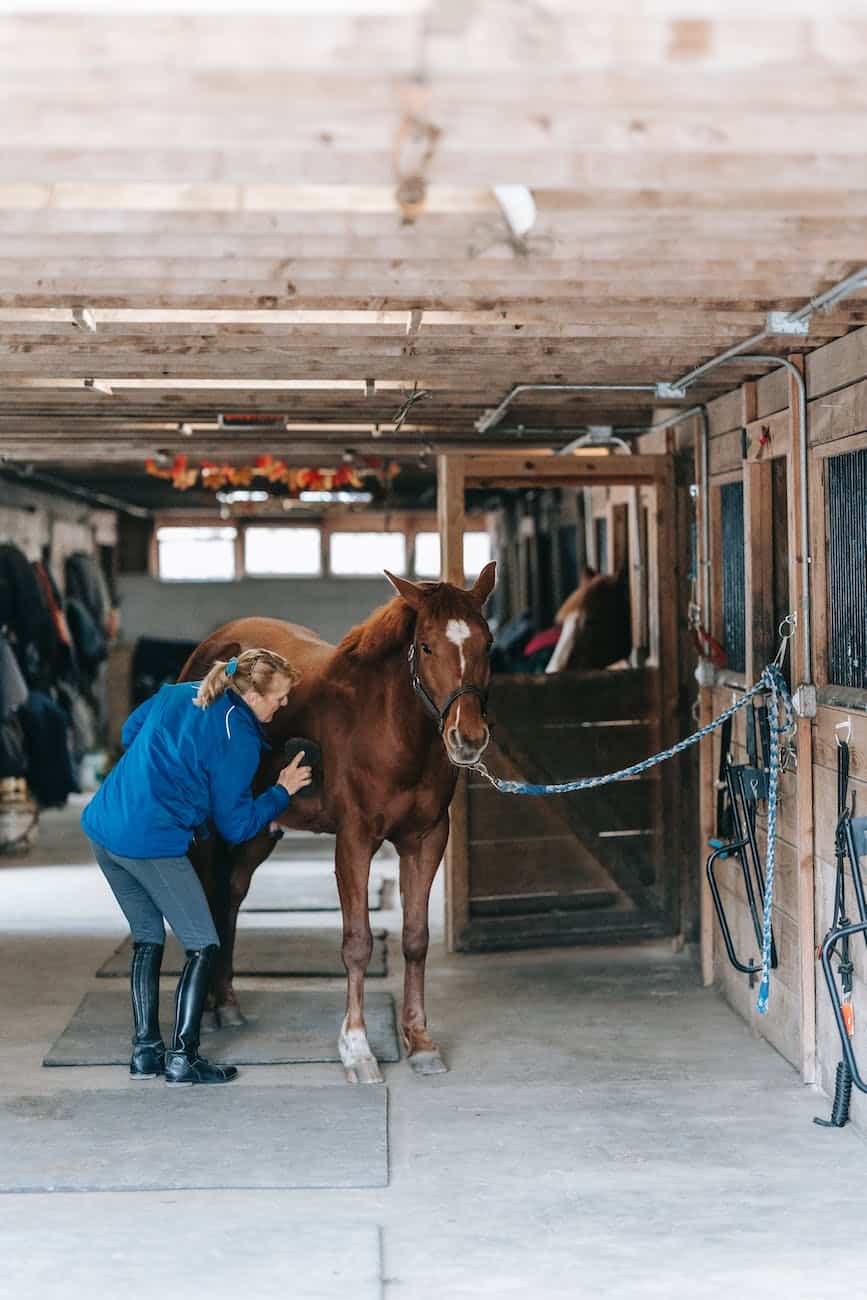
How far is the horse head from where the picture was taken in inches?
172

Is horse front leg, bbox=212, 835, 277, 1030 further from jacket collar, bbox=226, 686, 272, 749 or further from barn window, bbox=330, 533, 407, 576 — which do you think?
barn window, bbox=330, 533, 407, 576

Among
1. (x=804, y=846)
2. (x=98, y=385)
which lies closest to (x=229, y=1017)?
(x=804, y=846)

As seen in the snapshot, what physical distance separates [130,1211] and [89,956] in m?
2.90

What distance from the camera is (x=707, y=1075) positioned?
4.67 meters

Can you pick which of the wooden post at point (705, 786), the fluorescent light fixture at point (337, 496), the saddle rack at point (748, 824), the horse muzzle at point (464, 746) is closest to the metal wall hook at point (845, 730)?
the saddle rack at point (748, 824)

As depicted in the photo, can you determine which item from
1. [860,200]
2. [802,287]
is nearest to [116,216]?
[860,200]

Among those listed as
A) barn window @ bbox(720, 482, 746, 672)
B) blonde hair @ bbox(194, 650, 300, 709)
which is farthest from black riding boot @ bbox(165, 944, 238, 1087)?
barn window @ bbox(720, 482, 746, 672)

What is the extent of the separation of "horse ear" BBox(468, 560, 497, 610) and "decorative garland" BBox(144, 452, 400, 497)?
3.18m

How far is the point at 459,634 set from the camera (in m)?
4.51

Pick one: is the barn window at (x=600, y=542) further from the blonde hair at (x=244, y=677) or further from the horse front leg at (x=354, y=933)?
the blonde hair at (x=244, y=677)

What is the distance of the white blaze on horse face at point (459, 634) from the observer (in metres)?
4.47

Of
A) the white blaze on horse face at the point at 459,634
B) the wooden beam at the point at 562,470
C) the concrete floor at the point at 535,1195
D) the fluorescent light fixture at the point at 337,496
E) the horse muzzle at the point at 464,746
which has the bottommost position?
the concrete floor at the point at 535,1195

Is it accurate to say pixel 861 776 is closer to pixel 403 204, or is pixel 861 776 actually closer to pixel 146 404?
pixel 403 204

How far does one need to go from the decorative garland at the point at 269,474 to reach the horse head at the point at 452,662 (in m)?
3.39
